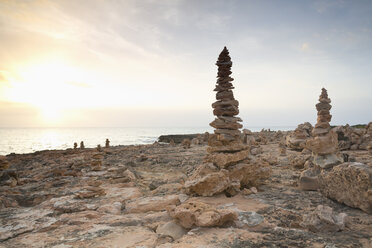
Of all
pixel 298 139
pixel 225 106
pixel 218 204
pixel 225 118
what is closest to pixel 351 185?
pixel 218 204

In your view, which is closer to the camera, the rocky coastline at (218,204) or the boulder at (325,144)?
the rocky coastline at (218,204)

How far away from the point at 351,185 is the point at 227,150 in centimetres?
464

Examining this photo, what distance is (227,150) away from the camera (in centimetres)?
967

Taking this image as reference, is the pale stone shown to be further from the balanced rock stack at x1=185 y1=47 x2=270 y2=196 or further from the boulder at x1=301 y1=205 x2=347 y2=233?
the boulder at x1=301 y1=205 x2=347 y2=233

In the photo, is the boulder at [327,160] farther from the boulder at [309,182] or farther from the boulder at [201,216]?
the boulder at [201,216]

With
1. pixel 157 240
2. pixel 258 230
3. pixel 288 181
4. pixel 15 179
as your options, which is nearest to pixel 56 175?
pixel 15 179

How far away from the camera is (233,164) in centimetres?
948

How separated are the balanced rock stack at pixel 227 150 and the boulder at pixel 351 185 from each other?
9.36ft

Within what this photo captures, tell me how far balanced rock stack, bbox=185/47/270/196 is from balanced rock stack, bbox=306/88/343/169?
3.61 metres

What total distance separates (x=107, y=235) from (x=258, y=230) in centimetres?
388

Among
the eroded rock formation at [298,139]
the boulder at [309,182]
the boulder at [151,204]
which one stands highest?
the eroded rock formation at [298,139]

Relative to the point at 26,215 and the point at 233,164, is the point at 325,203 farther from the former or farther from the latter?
the point at 26,215

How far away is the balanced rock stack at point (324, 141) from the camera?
1094 centimetres

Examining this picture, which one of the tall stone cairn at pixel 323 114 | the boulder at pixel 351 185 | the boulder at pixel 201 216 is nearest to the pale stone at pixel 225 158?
the boulder at pixel 351 185
